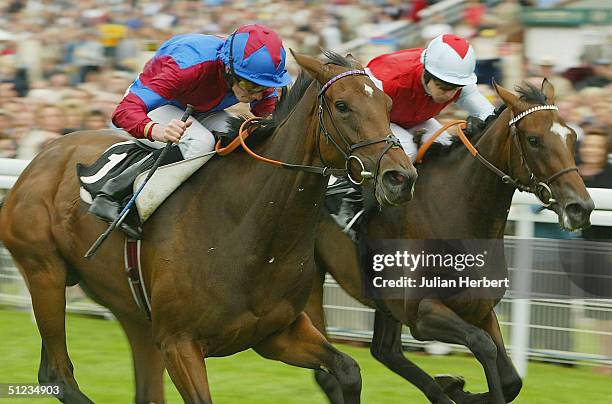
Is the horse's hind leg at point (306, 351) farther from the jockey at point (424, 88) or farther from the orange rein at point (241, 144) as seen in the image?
the jockey at point (424, 88)

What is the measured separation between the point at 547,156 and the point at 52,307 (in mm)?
2169

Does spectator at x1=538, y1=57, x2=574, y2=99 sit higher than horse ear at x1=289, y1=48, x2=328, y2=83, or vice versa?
horse ear at x1=289, y1=48, x2=328, y2=83

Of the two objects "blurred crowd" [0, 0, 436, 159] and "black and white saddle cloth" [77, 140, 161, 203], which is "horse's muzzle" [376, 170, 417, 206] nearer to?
"black and white saddle cloth" [77, 140, 161, 203]

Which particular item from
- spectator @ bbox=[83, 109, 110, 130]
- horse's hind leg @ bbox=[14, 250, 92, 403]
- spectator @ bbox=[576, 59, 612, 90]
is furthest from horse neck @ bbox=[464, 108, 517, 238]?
spectator @ bbox=[83, 109, 110, 130]

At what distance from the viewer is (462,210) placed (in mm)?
5004

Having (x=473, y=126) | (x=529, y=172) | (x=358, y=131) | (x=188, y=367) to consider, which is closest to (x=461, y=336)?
(x=529, y=172)

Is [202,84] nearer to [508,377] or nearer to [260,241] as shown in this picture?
[260,241]

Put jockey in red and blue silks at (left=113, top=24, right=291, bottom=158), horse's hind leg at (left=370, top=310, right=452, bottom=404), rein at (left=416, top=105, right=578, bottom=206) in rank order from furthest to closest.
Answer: horse's hind leg at (left=370, top=310, right=452, bottom=404) < rein at (left=416, top=105, right=578, bottom=206) < jockey in red and blue silks at (left=113, top=24, right=291, bottom=158)

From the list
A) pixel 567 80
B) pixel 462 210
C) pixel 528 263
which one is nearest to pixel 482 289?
pixel 462 210

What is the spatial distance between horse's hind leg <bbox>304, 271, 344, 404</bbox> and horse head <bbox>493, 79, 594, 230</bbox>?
43.1 inches

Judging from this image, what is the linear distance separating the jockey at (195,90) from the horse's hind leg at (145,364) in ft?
2.14

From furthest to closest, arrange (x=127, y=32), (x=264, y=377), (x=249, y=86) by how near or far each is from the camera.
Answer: (x=127, y=32) < (x=264, y=377) < (x=249, y=86)

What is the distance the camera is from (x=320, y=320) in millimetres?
5344

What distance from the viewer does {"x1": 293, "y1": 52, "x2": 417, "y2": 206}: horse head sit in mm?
3637
